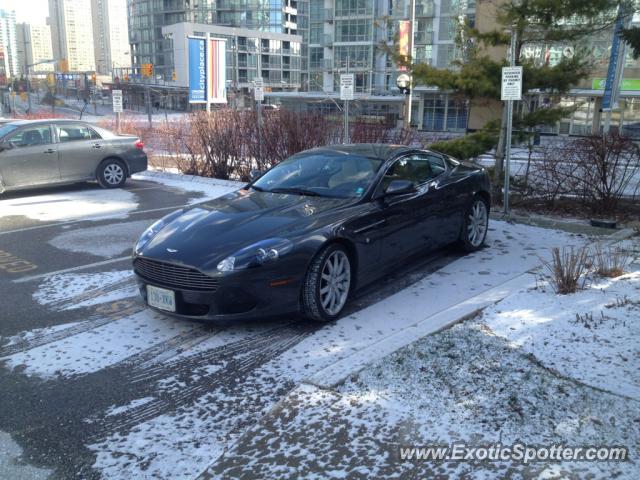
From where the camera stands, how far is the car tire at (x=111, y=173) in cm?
1237

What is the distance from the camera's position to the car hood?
475cm

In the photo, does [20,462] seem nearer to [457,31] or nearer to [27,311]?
[27,311]

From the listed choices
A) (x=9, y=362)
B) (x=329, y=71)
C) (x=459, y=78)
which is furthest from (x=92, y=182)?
(x=329, y=71)

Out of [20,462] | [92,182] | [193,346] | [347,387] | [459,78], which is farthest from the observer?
[92,182]

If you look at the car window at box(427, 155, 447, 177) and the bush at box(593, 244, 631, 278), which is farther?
the car window at box(427, 155, 447, 177)

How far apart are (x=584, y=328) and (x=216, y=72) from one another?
1799cm

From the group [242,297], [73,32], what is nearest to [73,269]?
[242,297]

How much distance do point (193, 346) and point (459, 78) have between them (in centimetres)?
779

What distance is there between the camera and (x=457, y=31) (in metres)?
11.1

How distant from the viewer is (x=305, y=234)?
16.0ft

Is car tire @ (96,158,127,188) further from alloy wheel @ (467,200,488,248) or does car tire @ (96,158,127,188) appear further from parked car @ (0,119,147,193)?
alloy wheel @ (467,200,488,248)

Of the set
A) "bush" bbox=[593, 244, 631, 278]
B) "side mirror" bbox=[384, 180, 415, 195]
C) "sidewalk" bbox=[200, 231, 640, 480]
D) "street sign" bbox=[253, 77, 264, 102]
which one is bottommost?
"sidewalk" bbox=[200, 231, 640, 480]

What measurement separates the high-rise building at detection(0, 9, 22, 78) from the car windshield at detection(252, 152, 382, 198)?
115 meters

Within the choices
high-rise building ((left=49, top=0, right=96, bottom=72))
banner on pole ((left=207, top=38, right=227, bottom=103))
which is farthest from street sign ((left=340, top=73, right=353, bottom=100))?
high-rise building ((left=49, top=0, right=96, bottom=72))
